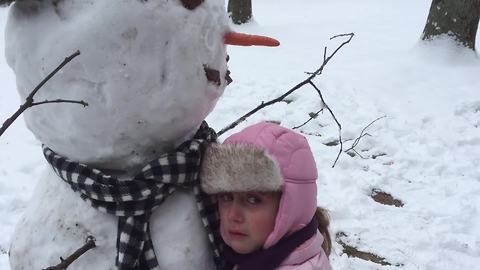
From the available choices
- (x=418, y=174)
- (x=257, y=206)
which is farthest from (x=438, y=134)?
(x=257, y=206)

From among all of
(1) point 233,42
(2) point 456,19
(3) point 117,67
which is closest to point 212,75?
(1) point 233,42

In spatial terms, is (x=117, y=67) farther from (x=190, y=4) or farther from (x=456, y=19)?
(x=456, y=19)

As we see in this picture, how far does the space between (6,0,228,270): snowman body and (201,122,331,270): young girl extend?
10cm

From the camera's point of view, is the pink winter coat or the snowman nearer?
the snowman

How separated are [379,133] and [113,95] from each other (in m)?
3.85

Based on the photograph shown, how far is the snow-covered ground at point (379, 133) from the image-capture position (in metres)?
3.51

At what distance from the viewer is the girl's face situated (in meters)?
1.62

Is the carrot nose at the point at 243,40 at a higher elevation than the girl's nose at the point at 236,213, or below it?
higher

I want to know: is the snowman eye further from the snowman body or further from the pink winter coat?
the pink winter coat

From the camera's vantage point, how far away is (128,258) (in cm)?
148

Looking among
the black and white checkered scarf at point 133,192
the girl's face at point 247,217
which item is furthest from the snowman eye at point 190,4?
the girl's face at point 247,217

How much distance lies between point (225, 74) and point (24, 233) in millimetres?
776

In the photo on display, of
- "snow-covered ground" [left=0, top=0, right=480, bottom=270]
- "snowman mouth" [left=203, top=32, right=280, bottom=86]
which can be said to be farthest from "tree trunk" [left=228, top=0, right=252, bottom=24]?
"snowman mouth" [left=203, top=32, right=280, bottom=86]

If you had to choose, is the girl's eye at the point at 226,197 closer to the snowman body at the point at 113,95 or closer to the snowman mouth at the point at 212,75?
the snowman body at the point at 113,95
